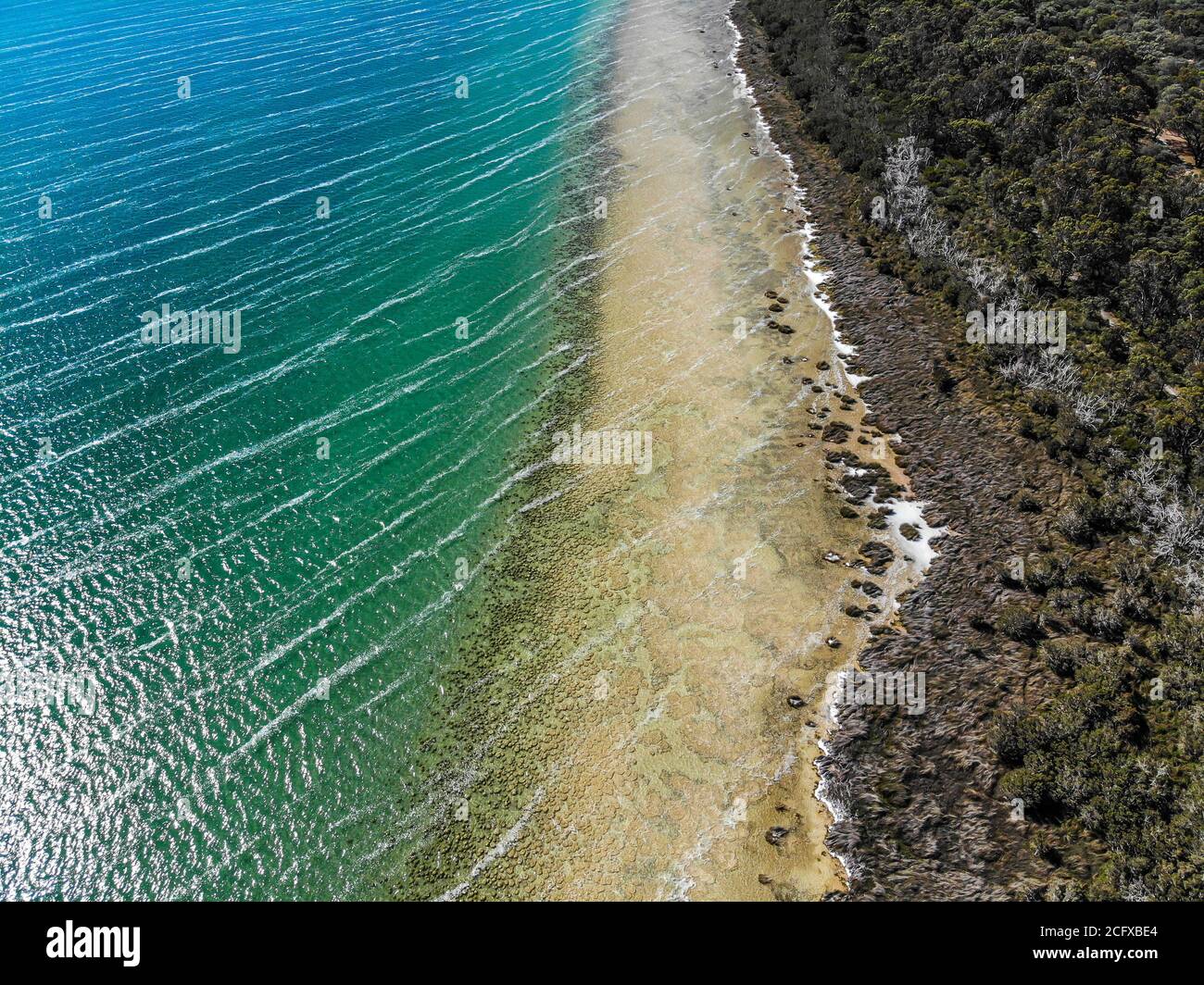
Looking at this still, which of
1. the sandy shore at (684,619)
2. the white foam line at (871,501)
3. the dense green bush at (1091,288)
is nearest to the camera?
the dense green bush at (1091,288)

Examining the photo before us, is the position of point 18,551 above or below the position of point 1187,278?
below

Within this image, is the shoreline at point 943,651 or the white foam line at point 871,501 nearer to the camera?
the shoreline at point 943,651

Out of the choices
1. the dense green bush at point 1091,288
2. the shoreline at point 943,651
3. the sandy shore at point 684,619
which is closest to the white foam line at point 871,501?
the shoreline at point 943,651

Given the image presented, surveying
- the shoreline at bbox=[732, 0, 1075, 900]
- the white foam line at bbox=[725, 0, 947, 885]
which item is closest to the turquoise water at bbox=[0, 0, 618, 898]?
the white foam line at bbox=[725, 0, 947, 885]

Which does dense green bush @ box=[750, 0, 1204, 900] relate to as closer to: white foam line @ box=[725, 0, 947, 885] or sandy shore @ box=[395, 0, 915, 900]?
white foam line @ box=[725, 0, 947, 885]

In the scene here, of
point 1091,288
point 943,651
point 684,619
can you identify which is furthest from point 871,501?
point 1091,288

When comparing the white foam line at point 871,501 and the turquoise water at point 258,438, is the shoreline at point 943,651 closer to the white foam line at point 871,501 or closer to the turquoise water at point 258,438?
the white foam line at point 871,501
